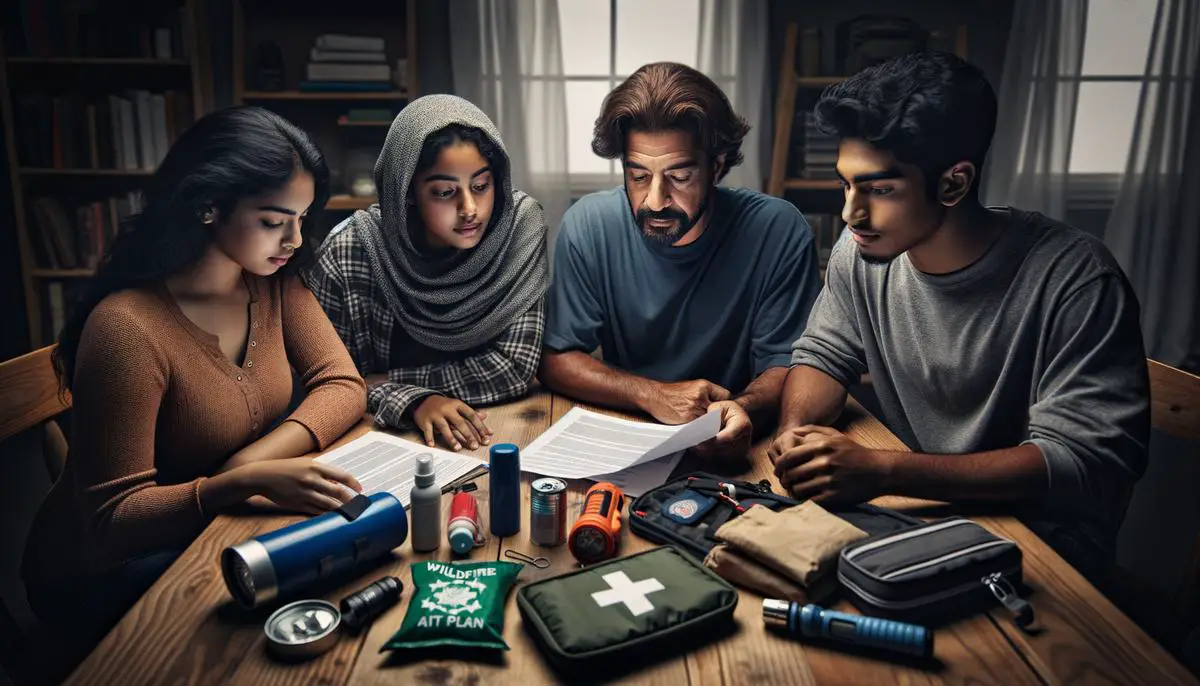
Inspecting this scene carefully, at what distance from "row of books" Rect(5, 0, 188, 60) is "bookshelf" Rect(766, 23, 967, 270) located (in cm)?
222

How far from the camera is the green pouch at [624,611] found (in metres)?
0.84

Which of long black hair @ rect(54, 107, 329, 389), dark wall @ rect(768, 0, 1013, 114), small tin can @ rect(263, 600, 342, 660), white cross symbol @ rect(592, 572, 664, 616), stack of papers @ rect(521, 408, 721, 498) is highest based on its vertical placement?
dark wall @ rect(768, 0, 1013, 114)

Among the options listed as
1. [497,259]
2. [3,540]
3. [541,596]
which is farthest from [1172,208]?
[3,540]

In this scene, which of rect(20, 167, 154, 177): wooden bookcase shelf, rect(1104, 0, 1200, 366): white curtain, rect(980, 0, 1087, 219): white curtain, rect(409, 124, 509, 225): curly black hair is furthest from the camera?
rect(20, 167, 154, 177): wooden bookcase shelf

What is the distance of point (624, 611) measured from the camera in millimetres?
888

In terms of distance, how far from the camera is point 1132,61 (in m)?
3.04

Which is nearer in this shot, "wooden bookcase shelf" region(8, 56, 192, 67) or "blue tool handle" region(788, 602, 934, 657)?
"blue tool handle" region(788, 602, 934, 657)

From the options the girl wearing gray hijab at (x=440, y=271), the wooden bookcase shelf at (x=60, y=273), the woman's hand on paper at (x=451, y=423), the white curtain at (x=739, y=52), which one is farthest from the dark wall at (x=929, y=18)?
the wooden bookcase shelf at (x=60, y=273)

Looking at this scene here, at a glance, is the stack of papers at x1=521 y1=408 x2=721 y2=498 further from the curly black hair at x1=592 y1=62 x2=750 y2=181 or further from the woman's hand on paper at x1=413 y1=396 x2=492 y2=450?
the curly black hair at x1=592 y1=62 x2=750 y2=181

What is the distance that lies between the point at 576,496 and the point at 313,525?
41 centimetres

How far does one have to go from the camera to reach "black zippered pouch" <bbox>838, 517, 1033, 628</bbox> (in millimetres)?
910

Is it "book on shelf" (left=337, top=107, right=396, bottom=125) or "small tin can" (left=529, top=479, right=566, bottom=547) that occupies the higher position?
"book on shelf" (left=337, top=107, right=396, bottom=125)

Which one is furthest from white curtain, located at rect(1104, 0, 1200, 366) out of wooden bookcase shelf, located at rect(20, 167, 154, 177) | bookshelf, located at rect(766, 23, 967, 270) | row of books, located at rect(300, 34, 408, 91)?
wooden bookcase shelf, located at rect(20, 167, 154, 177)

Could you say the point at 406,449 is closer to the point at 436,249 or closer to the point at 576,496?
the point at 576,496
